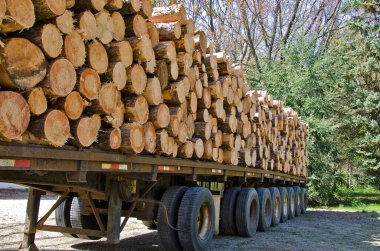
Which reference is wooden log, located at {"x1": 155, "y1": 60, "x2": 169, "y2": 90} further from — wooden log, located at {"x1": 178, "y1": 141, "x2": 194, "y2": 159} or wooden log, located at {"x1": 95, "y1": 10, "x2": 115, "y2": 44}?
wooden log, located at {"x1": 95, "y1": 10, "x2": 115, "y2": 44}

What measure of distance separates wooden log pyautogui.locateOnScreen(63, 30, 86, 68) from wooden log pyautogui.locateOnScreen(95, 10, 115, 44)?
1.37 ft

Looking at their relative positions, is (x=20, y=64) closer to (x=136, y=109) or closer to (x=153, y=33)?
(x=136, y=109)

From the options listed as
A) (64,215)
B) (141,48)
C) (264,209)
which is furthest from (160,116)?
(264,209)

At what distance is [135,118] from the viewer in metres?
5.42

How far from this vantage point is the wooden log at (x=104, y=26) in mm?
4824

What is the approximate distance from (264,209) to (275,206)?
152 centimetres

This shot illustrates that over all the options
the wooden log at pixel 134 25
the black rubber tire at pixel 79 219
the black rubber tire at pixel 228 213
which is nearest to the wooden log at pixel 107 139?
the wooden log at pixel 134 25

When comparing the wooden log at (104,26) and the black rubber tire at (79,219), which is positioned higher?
the wooden log at (104,26)

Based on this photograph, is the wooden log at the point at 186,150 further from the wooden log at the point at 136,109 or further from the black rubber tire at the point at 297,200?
the black rubber tire at the point at 297,200

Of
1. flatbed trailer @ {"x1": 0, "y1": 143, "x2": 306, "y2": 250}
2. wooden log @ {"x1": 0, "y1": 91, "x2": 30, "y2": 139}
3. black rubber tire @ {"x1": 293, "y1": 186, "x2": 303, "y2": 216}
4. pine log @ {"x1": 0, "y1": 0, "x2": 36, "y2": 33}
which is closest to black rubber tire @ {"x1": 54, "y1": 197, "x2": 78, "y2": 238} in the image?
flatbed trailer @ {"x1": 0, "y1": 143, "x2": 306, "y2": 250}

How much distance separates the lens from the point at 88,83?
4.52 meters

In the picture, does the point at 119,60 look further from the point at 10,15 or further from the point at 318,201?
the point at 318,201

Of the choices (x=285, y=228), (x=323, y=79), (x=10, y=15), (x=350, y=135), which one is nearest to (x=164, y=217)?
(x=10, y=15)

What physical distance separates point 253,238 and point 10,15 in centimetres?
741
